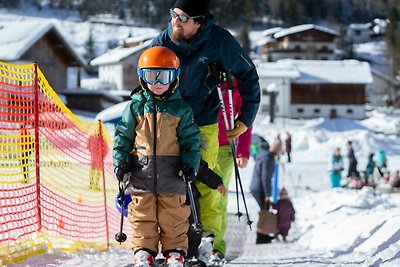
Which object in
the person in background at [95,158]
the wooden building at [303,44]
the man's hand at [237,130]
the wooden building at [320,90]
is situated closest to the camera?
the man's hand at [237,130]

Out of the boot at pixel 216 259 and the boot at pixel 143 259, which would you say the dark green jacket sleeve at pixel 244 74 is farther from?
the boot at pixel 143 259

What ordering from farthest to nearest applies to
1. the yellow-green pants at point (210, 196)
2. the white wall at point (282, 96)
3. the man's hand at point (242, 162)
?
1. the white wall at point (282, 96)
2. the man's hand at point (242, 162)
3. the yellow-green pants at point (210, 196)

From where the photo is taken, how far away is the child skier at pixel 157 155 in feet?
12.7

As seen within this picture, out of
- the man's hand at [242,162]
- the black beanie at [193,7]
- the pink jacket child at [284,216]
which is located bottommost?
the pink jacket child at [284,216]

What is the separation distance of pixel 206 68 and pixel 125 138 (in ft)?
2.93

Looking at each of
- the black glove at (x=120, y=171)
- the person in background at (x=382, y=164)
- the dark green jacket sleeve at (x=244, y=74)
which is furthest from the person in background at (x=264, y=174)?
the person in background at (x=382, y=164)

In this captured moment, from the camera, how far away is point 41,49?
1426 inches

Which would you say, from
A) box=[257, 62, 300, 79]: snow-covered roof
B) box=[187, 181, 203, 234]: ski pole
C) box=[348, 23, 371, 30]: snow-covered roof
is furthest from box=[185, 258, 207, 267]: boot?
box=[348, 23, 371, 30]: snow-covered roof

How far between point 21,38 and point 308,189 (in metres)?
22.2

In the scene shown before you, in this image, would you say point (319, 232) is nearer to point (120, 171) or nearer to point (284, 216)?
point (284, 216)

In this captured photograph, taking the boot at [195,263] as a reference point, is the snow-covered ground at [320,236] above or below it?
below

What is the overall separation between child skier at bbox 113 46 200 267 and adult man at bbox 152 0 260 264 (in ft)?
1.57

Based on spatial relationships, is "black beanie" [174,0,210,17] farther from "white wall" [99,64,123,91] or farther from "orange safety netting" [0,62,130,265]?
"white wall" [99,64,123,91]

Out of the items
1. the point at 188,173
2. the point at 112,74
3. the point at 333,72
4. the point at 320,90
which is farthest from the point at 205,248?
the point at 112,74
